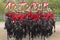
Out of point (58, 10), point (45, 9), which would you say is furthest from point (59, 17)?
point (45, 9)

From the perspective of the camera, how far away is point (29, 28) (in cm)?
636

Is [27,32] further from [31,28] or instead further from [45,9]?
[45,9]

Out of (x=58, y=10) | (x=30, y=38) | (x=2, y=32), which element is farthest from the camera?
(x=58, y=10)

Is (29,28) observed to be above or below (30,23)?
below

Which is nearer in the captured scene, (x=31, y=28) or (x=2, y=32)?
(x=31, y=28)

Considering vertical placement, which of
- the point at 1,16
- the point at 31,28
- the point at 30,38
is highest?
the point at 31,28

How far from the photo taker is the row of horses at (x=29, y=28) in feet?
20.8

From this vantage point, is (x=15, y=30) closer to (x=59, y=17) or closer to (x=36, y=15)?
(x=36, y=15)

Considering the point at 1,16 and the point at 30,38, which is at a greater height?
the point at 30,38

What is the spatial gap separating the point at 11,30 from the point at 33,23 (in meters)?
0.59

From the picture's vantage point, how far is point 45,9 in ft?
24.0

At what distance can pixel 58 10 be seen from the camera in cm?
1472

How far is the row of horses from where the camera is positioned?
634cm

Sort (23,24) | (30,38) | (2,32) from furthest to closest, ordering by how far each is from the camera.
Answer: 1. (2,32)
2. (30,38)
3. (23,24)
